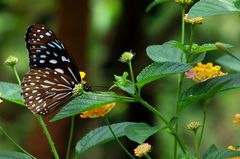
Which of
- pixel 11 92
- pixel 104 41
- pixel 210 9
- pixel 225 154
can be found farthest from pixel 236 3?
pixel 104 41

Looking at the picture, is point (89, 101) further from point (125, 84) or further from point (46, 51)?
point (46, 51)

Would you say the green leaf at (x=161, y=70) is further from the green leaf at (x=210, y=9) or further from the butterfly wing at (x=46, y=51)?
the butterfly wing at (x=46, y=51)

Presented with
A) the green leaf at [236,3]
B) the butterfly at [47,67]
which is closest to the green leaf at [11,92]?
the butterfly at [47,67]

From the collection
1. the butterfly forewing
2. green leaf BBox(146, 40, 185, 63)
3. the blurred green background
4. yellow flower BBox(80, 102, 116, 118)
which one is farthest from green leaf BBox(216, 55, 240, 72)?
the blurred green background

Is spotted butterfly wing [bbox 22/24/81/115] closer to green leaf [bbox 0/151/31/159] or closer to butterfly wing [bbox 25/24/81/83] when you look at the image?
butterfly wing [bbox 25/24/81/83]

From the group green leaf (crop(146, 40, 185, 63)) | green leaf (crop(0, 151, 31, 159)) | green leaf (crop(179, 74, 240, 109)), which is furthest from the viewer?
green leaf (crop(146, 40, 185, 63))

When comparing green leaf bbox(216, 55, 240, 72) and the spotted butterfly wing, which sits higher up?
green leaf bbox(216, 55, 240, 72)
